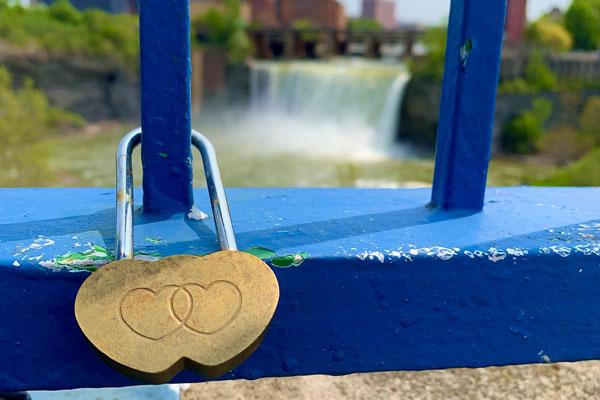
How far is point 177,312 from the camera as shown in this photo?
2.43 feet

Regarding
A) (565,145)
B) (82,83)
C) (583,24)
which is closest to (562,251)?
(565,145)

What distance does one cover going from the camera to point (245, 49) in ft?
73.6

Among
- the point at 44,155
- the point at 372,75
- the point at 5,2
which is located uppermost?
the point at 5,2

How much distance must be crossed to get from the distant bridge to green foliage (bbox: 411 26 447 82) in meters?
3.09

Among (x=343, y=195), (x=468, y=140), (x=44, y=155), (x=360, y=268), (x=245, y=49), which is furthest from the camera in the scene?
(x=245, y=49)

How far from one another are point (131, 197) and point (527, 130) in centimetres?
1680

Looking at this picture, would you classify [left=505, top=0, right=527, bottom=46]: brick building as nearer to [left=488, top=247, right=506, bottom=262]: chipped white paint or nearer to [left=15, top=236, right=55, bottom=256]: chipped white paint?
[left=488, top=247, right=506, bottom=262]: chipped white paint

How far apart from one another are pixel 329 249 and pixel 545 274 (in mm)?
335

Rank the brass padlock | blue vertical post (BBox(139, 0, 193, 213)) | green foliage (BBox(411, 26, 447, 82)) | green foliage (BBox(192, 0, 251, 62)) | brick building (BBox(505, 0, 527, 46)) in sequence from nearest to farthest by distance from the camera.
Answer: the brass padlock < blue vertical post (BBox(139, 0, 193, 213)) < green foliage (BBox(411, 26, 447, 82)) < brick building (BBox(505, 0, 527, 46)) < green foliage (BBox(192, 0, 251, 62))

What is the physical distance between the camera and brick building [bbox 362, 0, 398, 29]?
62906 millimetres

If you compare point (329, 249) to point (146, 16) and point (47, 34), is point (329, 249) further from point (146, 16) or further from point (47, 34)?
point (47, 34)

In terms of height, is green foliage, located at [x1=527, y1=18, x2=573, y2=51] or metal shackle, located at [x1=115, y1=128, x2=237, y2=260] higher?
green foliage, located at [x1=527, y1=18, x2=573, y2=51]

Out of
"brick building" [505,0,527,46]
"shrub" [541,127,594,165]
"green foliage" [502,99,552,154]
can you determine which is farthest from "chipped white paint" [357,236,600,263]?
"brick building" [505,0,527,46]

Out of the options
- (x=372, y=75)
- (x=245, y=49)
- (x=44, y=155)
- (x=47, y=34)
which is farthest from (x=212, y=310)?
(x=245, y=49)
